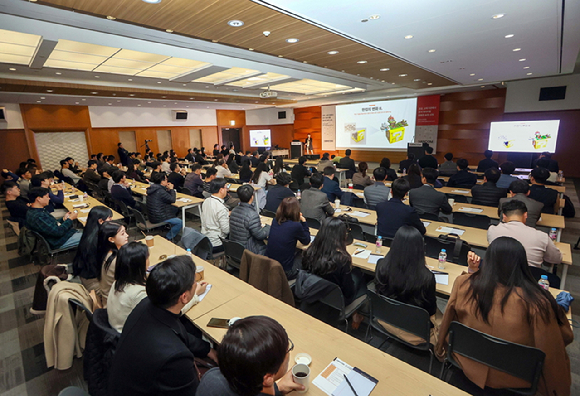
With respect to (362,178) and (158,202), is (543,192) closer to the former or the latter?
(362,178)

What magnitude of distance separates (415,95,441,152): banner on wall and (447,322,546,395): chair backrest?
12.4m

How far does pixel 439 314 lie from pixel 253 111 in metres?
18.4

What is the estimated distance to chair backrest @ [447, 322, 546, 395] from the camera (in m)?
1.71

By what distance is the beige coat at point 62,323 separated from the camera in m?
2.30

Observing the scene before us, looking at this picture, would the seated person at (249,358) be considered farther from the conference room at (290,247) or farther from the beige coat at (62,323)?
the beige coat at (62,323)

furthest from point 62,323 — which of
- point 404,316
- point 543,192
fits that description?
point 543,192

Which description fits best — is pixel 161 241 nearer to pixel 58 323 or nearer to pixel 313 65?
pixel 58 323

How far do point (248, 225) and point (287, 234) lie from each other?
648mm

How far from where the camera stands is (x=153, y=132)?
15.8 metres

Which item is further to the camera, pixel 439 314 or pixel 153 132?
pixel 153 132

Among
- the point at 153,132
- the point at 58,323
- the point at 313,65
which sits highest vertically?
the point at 313,65

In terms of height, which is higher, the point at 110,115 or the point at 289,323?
the point at 110,115

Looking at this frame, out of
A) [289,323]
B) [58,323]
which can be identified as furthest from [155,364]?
[58,323]

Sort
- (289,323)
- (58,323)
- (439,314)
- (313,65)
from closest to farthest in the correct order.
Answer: (289,323)
(58,323)
(439,314)
(313,65)
